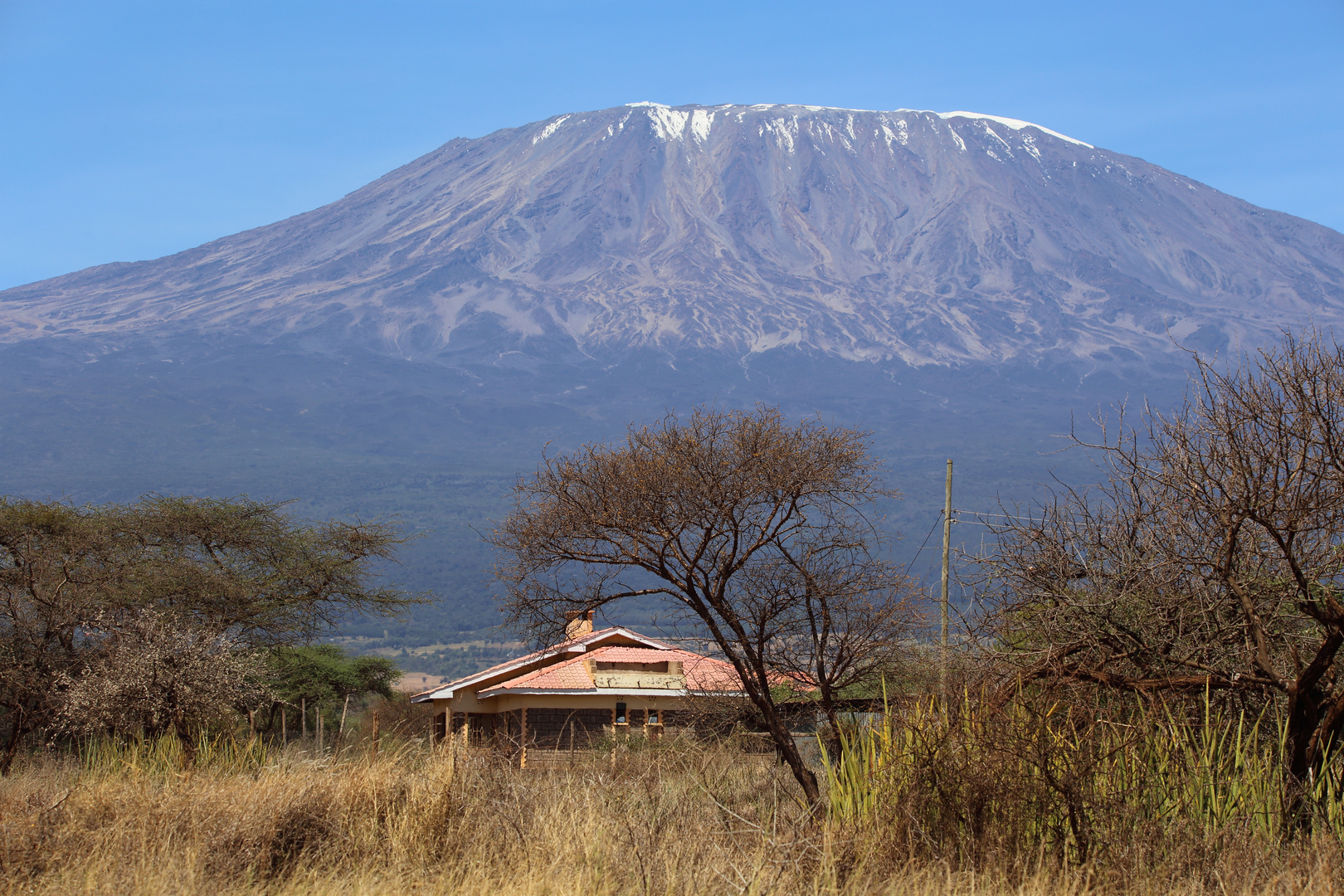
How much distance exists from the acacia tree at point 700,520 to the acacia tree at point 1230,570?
3.83 m

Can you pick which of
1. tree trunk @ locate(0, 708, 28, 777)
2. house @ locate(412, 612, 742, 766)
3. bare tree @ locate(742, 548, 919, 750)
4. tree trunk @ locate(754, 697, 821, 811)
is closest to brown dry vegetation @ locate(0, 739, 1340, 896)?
tree trunk @ locate(754, 697, 821, 811)

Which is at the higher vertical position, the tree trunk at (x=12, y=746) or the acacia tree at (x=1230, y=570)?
the acacia tree at (x=1230, y=570)

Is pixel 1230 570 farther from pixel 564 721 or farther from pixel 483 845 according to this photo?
pixel 564 721

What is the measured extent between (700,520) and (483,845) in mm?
6679

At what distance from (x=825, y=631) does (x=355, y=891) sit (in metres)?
9.58

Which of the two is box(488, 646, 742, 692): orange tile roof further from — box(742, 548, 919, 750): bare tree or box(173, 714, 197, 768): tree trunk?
box(173, 714, 197, 768): tree trunk

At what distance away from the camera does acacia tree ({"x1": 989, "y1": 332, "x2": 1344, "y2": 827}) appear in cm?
837

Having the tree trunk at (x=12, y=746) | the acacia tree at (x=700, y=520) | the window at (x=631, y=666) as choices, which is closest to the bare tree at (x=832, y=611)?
the acacia tree at (x=700, y=520)

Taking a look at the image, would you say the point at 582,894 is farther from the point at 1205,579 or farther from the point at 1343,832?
the point at 1205,579

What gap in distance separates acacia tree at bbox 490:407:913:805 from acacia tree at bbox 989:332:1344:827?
12.6 ft

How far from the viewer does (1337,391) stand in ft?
27.7

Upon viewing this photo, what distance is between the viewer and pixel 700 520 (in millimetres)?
14969

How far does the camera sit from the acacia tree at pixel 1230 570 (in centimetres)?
837

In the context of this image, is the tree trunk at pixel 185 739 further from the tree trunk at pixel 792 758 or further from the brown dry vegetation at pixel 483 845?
the tree trunk at pixel 792 758
